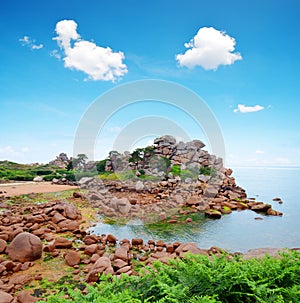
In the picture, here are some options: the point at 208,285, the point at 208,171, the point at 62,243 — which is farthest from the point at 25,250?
the point at 208,171

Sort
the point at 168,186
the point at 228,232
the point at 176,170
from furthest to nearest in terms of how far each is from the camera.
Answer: the point at 176,170 < the point at 168,186 < the point at 228,232

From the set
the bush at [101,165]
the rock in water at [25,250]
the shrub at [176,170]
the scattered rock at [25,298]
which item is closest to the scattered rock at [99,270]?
the scattered rock at [25,298]

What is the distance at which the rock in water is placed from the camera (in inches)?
177

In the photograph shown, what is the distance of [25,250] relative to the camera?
4.53m

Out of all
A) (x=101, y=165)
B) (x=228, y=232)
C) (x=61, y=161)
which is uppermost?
(x=61, y=161)

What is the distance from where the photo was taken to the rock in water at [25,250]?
4.48 meters

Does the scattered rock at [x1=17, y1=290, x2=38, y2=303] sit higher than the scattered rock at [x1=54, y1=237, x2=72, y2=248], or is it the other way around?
the scattered rock at [x1=54, y1=237, x2=72, y2=248]

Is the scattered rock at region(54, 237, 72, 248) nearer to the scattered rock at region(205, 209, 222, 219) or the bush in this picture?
the scattered rock at region(205, 209, 222, 219)

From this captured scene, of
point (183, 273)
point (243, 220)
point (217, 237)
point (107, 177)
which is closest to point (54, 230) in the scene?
point (217, 237)

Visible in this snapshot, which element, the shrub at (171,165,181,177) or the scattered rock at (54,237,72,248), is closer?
the scattered rock at (54,237,72,248)

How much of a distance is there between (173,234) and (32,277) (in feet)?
13.1

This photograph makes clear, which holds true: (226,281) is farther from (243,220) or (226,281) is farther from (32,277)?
(243,220)

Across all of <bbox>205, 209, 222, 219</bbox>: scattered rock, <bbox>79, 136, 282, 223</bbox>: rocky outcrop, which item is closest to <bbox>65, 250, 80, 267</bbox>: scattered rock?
<bbox>79, 136, 282, 223</bbox>: rocky outcrop

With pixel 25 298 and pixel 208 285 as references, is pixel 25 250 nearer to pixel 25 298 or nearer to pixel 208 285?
pixel 25 298
